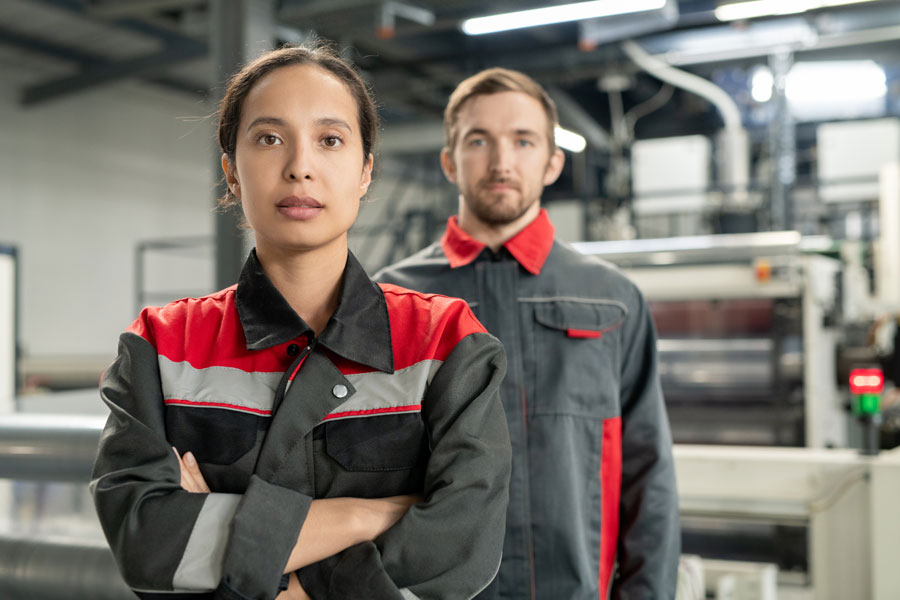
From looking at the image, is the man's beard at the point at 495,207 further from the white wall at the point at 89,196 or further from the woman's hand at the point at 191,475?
the white wall at the point at 89,196

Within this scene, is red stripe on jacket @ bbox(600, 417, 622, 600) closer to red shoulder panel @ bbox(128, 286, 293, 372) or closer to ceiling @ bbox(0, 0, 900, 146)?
red shoulder panel @ bbox(128, 286, 293, 372)

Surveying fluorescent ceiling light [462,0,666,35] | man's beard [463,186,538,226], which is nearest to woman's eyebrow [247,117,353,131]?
man's beard [463,186,538,226]

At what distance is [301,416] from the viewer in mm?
900

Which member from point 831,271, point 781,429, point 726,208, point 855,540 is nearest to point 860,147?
point 726,208

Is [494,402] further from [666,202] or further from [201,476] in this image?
[666,202]

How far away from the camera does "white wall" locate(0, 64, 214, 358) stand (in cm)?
943

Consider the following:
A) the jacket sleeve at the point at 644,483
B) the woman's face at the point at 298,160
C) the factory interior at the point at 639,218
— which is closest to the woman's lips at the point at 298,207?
the woman's face at the point at 298,160

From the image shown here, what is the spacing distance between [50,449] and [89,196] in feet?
32.2

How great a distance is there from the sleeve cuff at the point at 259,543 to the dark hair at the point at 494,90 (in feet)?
3.06

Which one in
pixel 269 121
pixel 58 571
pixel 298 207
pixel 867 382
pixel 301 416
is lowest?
pixel 58 571

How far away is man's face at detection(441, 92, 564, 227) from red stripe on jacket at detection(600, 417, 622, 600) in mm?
447

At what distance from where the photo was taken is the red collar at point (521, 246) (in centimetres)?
153

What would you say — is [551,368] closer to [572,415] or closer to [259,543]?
[572,415]

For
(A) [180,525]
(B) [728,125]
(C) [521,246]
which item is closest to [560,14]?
(B) [728,125]
